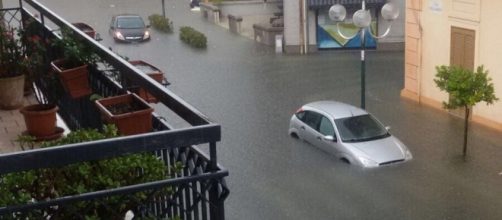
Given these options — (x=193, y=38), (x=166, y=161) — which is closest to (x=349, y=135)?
(x=166, y=161)

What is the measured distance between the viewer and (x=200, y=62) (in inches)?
1334

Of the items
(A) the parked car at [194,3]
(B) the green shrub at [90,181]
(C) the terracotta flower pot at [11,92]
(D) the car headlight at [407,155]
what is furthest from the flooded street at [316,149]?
(A) the parked car at [194,3]

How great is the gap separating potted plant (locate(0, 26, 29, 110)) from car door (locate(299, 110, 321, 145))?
12015 millimetres

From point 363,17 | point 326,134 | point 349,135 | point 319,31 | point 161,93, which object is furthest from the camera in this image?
point 319,31

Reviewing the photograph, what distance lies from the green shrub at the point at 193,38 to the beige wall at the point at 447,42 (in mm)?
13171

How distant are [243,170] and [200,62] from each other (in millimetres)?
15984

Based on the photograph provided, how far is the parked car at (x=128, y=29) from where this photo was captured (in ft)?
127

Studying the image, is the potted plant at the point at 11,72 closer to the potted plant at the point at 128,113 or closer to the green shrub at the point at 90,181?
the potted plant at the point at 128,113

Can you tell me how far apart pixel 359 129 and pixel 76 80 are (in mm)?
13216

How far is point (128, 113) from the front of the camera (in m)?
5.01

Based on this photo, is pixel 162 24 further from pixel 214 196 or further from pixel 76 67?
pixel 214 196

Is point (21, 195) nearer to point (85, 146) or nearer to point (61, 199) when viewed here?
point (61, 199)

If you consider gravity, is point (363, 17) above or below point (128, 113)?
below

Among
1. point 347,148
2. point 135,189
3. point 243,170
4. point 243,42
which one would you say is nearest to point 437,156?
point 347,148
